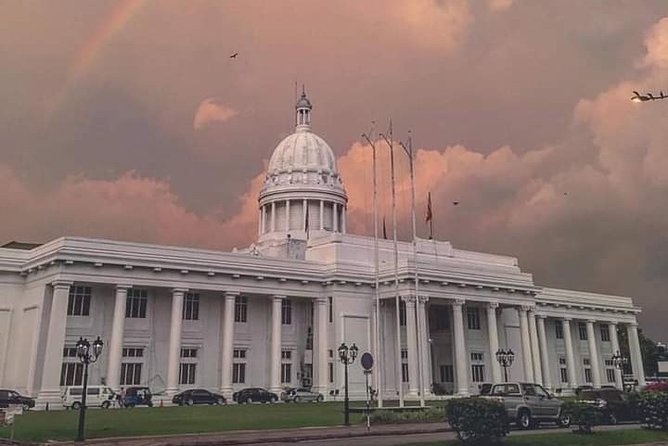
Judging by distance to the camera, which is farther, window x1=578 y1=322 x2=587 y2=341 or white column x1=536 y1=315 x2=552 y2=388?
window x1=578 y1=322 x2=587 y2=341

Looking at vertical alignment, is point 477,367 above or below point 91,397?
above

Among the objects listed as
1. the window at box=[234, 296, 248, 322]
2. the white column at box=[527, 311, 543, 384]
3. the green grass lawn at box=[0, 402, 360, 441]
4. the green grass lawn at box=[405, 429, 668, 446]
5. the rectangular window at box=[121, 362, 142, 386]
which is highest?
the window at box=[234, 296, 248, 322]

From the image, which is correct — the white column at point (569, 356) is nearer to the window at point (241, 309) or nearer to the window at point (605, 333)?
the window at point (605, 333)

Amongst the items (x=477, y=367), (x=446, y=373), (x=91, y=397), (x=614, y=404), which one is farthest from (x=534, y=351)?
(x=91, y=397)

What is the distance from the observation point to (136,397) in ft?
160

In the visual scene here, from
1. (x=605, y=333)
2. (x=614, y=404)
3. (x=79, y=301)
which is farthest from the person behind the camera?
(x=605, y=333)

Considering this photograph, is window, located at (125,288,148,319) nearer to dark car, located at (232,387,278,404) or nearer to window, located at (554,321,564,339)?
dark car, located at (232,387,278,404)

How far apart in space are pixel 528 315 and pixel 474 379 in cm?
949

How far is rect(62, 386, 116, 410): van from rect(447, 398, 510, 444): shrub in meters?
33.3

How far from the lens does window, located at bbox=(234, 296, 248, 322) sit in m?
60.7

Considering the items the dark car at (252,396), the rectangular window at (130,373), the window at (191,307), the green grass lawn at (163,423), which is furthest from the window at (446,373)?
the rectangular window at (130,373)

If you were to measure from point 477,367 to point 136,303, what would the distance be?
1449 inches

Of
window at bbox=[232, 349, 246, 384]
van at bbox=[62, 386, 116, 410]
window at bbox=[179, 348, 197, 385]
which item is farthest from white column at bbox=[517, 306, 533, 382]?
van at bbox=[62, 386, 116, 410]

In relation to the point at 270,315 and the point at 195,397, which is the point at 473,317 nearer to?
the point at 270,315
